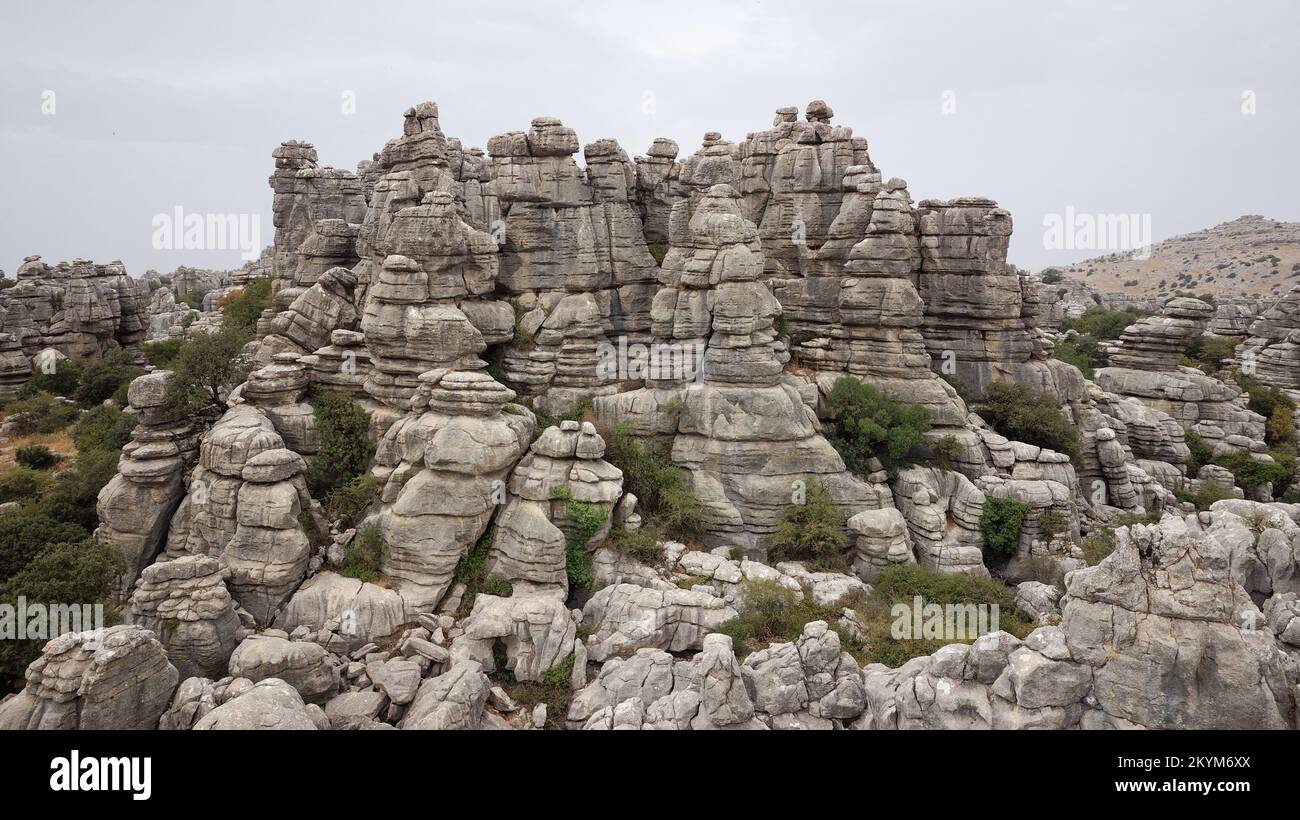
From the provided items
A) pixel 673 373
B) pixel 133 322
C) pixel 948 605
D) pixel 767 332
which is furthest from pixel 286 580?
pixel 133 322

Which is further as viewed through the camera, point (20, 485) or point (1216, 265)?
point (1216, 265)

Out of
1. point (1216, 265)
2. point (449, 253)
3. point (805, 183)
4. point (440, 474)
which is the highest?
point (1216, 265)

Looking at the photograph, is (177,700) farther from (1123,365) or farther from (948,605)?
(1123,365)

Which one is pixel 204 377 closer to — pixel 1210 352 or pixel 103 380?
pixel 103 380

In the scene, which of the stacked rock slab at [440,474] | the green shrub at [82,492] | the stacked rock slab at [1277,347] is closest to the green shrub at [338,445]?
the stacked rock slab at [440,474]

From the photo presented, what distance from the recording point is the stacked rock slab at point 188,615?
15125 millimetres

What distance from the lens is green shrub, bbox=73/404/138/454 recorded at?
2277cm

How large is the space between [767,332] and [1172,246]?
11560 cm

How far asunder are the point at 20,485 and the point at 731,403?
23.0 m

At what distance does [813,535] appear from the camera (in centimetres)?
2095

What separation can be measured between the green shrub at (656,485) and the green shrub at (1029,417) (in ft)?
42.9

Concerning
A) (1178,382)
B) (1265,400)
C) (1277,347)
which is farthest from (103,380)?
(1277,347)

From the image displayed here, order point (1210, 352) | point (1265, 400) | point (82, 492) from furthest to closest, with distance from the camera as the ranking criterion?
point (1210, 352) < point (1265, 400) < point (82, 492)

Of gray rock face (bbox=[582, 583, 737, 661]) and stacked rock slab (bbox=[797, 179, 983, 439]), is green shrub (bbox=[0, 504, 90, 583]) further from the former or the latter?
stacked rock slab (bbox=[797, 179, 983, 439])
